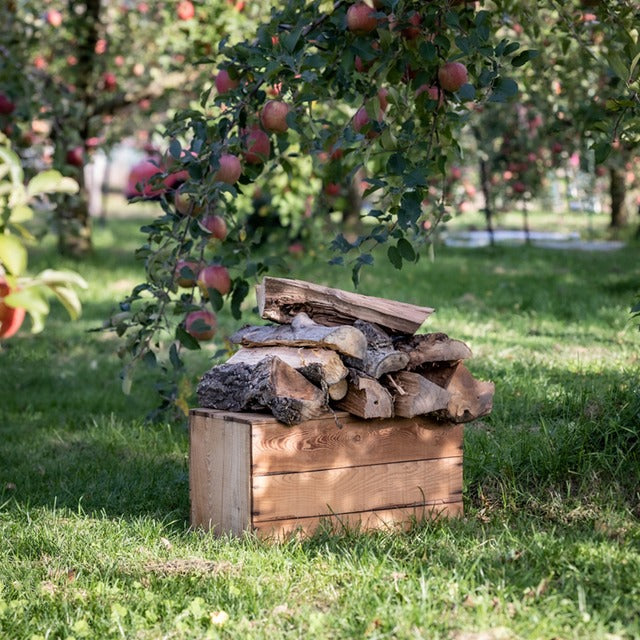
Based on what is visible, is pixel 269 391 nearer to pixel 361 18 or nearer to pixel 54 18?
pixel 361 18

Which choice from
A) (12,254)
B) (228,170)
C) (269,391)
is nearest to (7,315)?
(12,254)

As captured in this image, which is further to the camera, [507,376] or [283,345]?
[507,376]

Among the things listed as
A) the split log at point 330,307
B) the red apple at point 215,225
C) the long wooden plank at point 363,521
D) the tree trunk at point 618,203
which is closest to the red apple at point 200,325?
the red apple at point 215,225

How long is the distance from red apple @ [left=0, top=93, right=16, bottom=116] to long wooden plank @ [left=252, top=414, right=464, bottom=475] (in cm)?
Result: 319

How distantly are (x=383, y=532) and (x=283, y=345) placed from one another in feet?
2.16

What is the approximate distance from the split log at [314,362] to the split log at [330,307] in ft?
0.63

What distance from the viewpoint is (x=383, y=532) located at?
2994mm

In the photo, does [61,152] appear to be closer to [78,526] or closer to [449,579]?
[78,526]

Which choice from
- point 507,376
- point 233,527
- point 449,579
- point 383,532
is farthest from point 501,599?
point 507,376

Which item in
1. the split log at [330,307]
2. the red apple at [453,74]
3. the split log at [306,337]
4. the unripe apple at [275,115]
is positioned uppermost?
the red apple at [453,74]

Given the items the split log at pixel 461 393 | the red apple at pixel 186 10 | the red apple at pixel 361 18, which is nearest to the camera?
the split log at pixel 461 393

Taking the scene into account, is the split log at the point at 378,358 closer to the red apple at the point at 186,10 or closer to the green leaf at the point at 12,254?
the green leaf at the point at 12,254

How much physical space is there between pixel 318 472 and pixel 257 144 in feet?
4.32

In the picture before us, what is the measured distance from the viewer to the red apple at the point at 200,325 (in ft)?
12.4
